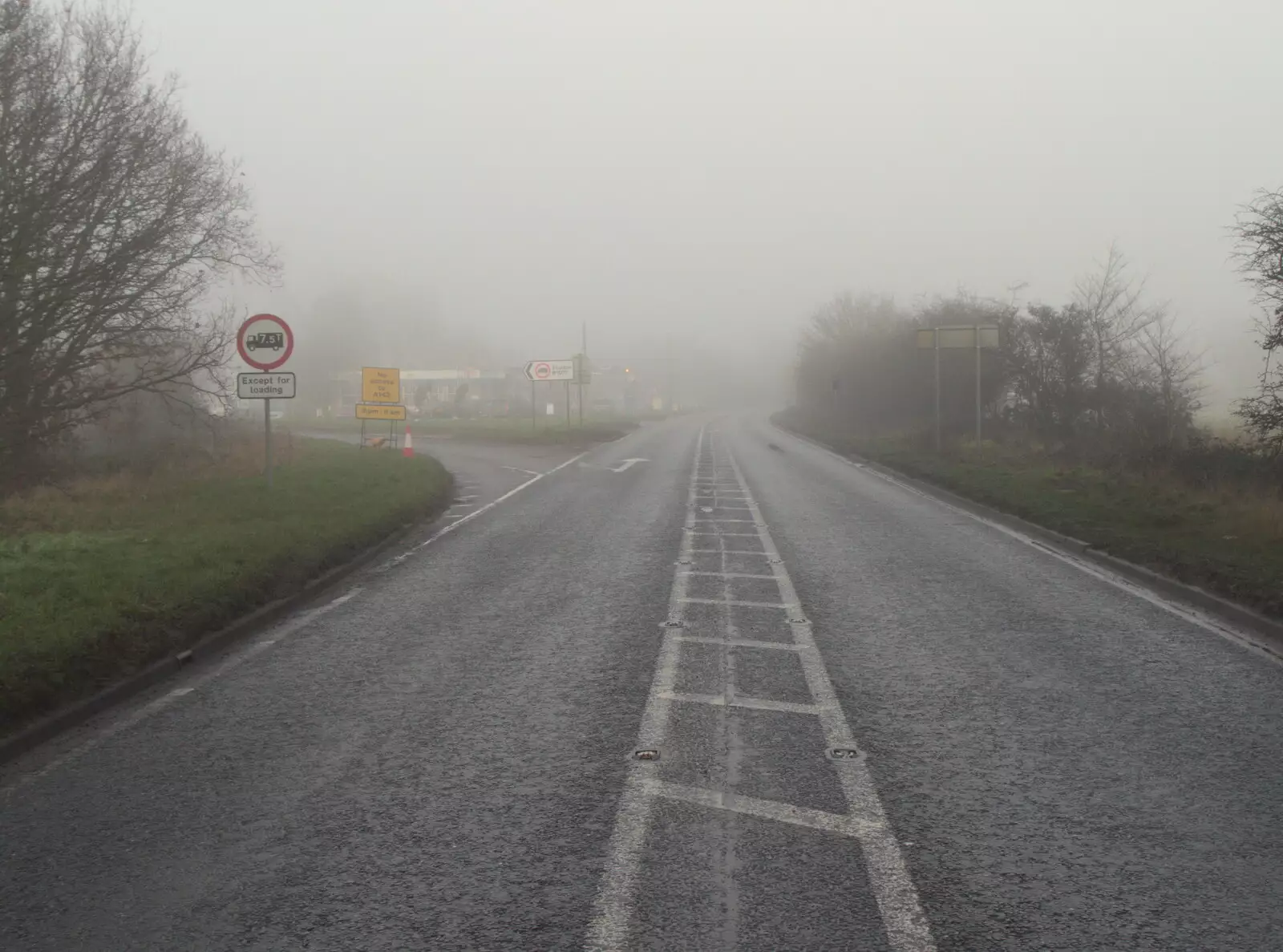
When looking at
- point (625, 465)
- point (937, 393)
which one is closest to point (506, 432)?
point (625, 465)

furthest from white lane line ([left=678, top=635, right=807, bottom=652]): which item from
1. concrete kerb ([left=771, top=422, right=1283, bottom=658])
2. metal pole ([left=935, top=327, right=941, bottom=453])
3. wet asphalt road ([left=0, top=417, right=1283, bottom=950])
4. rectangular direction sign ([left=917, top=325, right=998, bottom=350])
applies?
metal pole ([left=935, top=327, right=941, bottom=453])

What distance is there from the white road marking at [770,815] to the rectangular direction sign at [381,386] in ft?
79.4

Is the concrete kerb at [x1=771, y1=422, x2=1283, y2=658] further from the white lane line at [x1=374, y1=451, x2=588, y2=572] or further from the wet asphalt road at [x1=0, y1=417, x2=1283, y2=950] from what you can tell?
the white lane line at [x1=374, y1=451, x2=588, y2=572]

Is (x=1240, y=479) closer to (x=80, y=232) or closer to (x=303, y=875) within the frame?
(x=303, y=875)

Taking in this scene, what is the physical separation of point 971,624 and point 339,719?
16.3 feet

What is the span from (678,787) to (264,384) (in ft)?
35.3

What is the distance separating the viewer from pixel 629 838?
13.6ft

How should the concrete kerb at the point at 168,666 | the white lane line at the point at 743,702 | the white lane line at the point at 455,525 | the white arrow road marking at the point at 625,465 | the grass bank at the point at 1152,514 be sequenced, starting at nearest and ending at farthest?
the concrete kerb at the point at 168,666 → the white lane line at the point at 743,702 → the grass bank at the point at 1152,514 → the white lane line at the point at 455,525 → the white arrow road marking at the point at 625,465

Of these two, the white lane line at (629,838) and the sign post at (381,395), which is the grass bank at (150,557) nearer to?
the white lane line at (629,838)

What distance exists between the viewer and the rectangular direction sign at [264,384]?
13.7 m

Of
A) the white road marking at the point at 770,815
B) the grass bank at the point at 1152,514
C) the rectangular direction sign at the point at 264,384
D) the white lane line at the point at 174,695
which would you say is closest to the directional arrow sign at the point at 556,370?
the grass bank at the point at 1152,514

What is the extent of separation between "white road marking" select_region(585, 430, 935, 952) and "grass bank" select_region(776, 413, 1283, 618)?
4.69 metres

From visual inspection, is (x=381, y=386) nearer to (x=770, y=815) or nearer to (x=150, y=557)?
(x=150, y=557)

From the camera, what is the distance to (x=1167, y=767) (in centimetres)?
501
